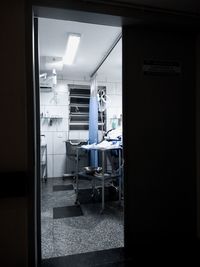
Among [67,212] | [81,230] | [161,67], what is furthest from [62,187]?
[161,67]

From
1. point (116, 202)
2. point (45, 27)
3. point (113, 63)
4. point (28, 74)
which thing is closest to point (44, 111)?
point (113, 63)

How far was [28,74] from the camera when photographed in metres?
1.50

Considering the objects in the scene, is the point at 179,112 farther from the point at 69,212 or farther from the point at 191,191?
the point at 69,212

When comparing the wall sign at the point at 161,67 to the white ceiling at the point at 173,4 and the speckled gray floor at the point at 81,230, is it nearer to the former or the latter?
the white ceiling at the point at 173,4

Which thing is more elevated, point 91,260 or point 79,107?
point 79,107

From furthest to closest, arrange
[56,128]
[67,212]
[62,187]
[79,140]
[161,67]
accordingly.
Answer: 1. [79,140]
2. [56,128]
3. [62,187]
4. [67,212]
5. [161,67]

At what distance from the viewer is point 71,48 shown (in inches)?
128

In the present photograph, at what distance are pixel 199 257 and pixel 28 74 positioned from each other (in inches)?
84.4

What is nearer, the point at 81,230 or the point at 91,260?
the point at 91,260

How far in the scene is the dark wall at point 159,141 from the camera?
186cm

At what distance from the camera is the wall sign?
1.88 m

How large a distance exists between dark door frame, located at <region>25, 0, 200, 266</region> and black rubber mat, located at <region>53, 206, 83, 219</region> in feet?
3.41

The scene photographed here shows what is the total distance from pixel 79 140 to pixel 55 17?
367cm

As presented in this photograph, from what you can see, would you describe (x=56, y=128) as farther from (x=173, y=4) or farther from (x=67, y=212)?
(x=173, y=4)
